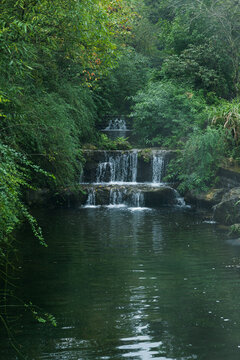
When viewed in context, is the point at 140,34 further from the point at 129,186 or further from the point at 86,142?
the point at 129,186

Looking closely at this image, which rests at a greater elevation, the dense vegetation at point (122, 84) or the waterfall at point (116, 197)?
the dense vegetation at point (122, 84)

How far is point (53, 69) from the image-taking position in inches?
528

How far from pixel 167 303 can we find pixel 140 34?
978 inches

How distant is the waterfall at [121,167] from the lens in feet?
65.4

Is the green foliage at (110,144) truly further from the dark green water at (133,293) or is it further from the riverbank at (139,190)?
the dark green water at (133,293)

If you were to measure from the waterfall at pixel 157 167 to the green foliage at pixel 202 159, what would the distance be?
1.84 meters

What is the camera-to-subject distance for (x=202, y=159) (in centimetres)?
1723

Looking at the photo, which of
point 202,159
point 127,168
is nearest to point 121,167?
point 127,168

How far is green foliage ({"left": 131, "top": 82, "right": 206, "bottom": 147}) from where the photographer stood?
21.0 m

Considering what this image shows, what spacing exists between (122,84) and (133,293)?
20.6m

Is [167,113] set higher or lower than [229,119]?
higher

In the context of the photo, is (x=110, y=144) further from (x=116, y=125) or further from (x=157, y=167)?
(x=116, y=125)

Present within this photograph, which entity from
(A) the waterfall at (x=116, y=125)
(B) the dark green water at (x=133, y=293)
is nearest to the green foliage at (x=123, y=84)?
(A) the waterfall at (x=116, y=125)

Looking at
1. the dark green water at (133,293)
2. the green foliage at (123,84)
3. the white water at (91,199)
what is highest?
the green foliage at (123,84)
